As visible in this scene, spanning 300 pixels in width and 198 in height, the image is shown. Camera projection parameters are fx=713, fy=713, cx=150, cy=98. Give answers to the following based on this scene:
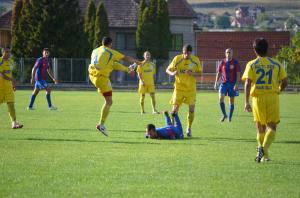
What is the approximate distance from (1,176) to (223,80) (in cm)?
1247

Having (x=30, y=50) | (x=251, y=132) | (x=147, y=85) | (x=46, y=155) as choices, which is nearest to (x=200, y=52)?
(x=30, y=50)

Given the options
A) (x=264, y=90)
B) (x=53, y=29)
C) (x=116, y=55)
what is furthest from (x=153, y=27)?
(x=264, y=90)

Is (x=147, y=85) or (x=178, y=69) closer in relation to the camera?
(x=178, y=69)

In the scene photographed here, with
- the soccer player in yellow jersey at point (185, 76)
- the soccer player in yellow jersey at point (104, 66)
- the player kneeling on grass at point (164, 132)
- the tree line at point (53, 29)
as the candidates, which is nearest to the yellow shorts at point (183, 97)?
the soccer player in yellow jersey at point (185, 76)

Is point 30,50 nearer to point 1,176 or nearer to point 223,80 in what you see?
point 223,80

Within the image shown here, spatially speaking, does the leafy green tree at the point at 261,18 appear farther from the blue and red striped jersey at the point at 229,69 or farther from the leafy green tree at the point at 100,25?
the blue and red striped jersey at the point at 229,69

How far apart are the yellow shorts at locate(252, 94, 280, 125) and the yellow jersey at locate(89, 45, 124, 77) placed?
189 inches

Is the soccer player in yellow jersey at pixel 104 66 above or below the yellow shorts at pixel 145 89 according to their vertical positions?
above

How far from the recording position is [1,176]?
10.5m

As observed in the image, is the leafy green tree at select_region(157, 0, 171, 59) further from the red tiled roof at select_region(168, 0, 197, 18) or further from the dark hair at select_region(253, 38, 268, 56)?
the dark hair at select_region(253, 38, 268, 56)

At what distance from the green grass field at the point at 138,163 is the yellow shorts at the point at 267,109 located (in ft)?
2.44

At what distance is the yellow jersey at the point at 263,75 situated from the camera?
11852 mm

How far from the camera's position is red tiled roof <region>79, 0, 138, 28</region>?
64.2 meters

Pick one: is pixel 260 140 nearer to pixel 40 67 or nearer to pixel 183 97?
pixel 183 97
